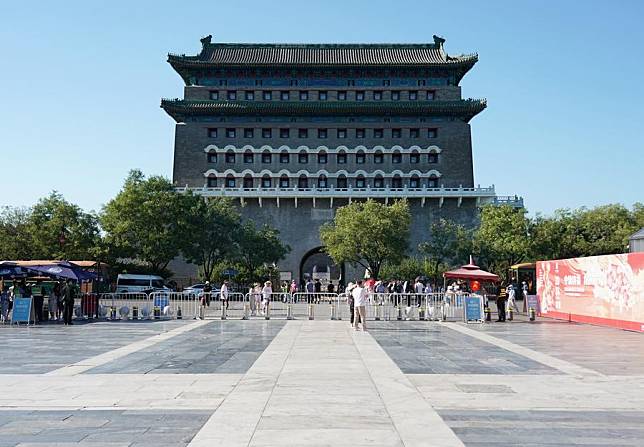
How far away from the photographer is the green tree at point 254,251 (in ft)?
183

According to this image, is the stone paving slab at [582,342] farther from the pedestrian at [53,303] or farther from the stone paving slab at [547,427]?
the pedestrian at [53,303]

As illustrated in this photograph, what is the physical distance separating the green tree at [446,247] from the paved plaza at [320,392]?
35677 mm

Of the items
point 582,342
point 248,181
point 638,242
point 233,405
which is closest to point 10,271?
point 233,405

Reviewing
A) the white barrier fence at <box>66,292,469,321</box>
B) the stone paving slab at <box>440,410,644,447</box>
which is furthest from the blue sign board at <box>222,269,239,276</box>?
the stone paving slab at <box>440,410,644,447</box>

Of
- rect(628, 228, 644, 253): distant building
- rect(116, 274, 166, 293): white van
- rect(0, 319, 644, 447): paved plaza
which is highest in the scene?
rect(628, 228, 644, 253): distant building

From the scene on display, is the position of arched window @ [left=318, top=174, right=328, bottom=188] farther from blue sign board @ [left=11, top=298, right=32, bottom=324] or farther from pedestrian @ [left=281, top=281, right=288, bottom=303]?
blue sign board @ [left=11, top=298, right=32, bottom=324]

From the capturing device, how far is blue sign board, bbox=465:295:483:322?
85.6 ft

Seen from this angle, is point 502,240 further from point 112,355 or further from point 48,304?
point 112,355

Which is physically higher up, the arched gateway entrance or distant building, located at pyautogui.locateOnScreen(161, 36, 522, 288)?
distant building, located at pyautogui.locateOnScreen(161, 36, 522, 288)

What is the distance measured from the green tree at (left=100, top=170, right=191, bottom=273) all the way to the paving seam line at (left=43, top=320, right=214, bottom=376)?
30.7m

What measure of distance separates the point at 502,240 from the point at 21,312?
37185mm

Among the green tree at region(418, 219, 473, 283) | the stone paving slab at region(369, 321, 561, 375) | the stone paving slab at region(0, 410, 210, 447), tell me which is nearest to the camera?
the stone paving slab at region(0, 410, 210, 447)

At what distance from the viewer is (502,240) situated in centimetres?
5156

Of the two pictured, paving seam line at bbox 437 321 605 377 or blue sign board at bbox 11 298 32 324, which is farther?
blue sign board at bbox 11 298 32 324
